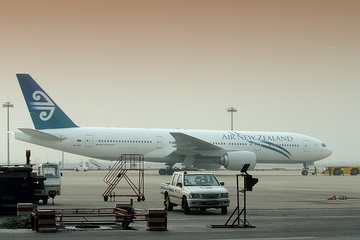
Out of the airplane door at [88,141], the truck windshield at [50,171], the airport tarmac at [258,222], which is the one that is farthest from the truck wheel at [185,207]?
the airplane door at [88,141]

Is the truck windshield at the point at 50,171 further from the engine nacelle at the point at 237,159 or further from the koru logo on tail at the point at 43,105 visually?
the engine nacelle at the point at 237,159

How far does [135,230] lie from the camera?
19.1m

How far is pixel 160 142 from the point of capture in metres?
64.4

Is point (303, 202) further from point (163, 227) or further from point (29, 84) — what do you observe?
point (29, 84)

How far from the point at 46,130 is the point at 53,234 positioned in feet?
146

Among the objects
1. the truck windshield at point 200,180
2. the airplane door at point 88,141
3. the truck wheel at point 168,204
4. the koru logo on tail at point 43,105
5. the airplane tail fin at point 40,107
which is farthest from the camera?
the airplane door at point 88,141

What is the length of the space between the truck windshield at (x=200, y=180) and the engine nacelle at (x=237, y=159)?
35.7 m

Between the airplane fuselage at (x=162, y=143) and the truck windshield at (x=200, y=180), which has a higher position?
the airplane fuselage at (x=162, y=143)

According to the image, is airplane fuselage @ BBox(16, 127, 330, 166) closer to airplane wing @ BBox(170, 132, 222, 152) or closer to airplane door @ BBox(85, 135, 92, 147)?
airplane door @ BBox(85, 135, 92, 147)

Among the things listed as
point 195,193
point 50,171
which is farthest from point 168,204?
point 50,171

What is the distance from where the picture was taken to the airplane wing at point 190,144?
62.3 meters

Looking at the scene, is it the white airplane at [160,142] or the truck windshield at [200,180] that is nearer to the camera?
the truck windshield at [200,180]

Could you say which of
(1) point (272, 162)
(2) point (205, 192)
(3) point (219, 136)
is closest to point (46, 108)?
(3) point (219, 136)

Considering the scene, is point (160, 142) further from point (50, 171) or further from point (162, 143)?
point (50, 171)
